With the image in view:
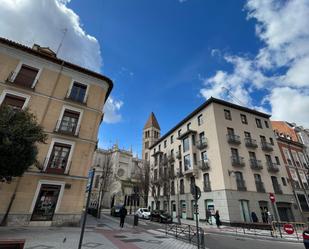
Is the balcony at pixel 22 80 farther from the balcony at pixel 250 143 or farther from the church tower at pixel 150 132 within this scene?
the church tower at pixel 150 132

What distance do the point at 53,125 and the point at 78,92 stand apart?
13.8 feet

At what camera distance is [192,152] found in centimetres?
2766

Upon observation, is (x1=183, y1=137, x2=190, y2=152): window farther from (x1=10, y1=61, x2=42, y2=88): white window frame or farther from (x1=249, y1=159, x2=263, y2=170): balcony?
(x1=10, y1=61, x2=42, y2=88): white window frame

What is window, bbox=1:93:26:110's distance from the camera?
49.0 feet

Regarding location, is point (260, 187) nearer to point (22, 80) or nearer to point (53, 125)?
point (53, 125)

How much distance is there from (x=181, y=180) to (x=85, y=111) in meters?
19.5

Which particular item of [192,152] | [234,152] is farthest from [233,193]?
[192,152]

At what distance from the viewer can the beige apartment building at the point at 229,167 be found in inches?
859

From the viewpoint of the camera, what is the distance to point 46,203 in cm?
1375

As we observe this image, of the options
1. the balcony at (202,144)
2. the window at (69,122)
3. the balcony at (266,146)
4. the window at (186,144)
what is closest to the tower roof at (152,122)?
the window at (186,144)

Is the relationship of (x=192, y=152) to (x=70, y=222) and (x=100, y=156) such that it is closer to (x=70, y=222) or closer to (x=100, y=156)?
(x=70, y=222)

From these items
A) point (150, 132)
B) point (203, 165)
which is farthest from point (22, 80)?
point (150, 132)

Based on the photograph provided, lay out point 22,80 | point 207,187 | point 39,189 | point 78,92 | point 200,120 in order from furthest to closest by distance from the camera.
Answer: point 200,120 → point 207,187 → point 78,92 → point 22,80 → point 39,189

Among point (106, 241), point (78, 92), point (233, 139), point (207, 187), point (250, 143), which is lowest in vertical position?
point (106, 241)
